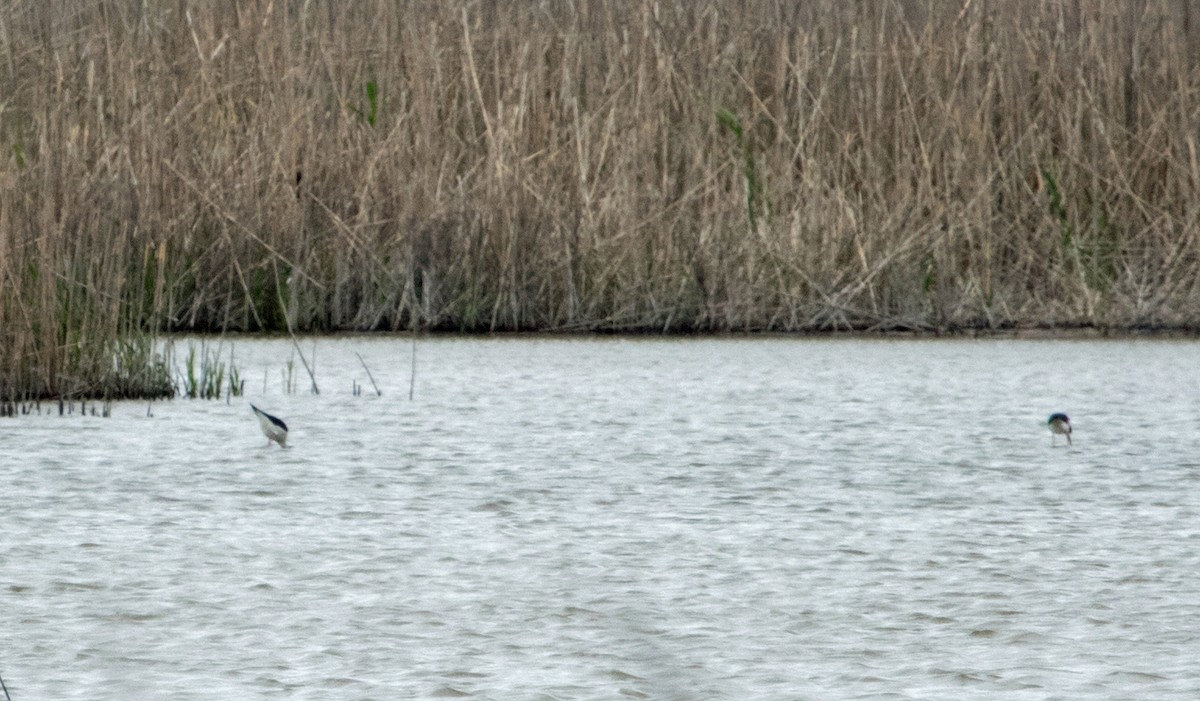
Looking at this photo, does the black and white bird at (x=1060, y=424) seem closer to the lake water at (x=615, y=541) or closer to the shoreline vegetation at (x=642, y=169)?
the lake water at (x=615, y=541)

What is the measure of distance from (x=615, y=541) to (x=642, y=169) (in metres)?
3.82

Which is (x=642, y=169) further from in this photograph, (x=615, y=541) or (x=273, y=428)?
(x=615, y=541)

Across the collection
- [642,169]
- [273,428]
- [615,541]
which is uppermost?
[642,169]

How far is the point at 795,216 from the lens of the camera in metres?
7.06

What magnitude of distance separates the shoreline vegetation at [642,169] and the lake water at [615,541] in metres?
1.18

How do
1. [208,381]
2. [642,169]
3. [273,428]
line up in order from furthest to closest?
[642,169] < [208,381] < [273,428]

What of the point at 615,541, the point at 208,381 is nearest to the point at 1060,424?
the point at 615,541

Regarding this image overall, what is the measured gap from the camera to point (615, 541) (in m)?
3.52

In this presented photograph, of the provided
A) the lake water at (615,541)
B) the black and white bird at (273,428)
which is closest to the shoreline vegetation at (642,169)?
the lake water at (615,541)

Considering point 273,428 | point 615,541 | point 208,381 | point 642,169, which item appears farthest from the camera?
point 642,169

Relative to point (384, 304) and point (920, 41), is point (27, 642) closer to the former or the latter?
point (384, 304)

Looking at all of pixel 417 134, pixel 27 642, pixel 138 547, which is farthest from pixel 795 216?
pixel 27 642

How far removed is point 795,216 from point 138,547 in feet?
13.0

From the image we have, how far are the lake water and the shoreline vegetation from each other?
3.86 feet
